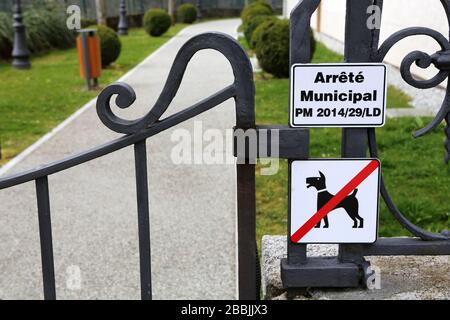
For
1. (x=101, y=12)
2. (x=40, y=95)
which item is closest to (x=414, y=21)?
(x=40, y=95)

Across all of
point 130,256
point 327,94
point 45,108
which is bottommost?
point 45,108

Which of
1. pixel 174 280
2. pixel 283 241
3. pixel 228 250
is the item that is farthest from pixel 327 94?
pixel 228 250

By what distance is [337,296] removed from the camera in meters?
1.88

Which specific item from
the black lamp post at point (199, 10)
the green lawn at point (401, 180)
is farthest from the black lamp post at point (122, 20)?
the green lawn at point (401, 180)

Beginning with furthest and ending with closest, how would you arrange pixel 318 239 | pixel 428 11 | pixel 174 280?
pixel 428 11, pixel 174 280, pixel 318 239

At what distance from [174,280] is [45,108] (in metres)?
6.93

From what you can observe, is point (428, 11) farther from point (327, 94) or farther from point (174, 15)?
point (174, 15)

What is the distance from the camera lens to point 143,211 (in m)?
1.86

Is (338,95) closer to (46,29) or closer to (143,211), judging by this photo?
(143,211)

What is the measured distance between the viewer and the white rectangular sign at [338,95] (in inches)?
66.9

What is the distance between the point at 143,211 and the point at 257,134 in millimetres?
414

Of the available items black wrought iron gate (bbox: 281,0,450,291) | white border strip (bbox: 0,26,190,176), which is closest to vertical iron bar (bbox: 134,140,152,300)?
black wrought iron gate (bbox: 281,0,450,291)

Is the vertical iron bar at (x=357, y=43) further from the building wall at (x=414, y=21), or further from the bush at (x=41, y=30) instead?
the bush at (x=41, y=30)

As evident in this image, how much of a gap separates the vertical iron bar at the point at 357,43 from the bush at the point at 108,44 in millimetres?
12962
